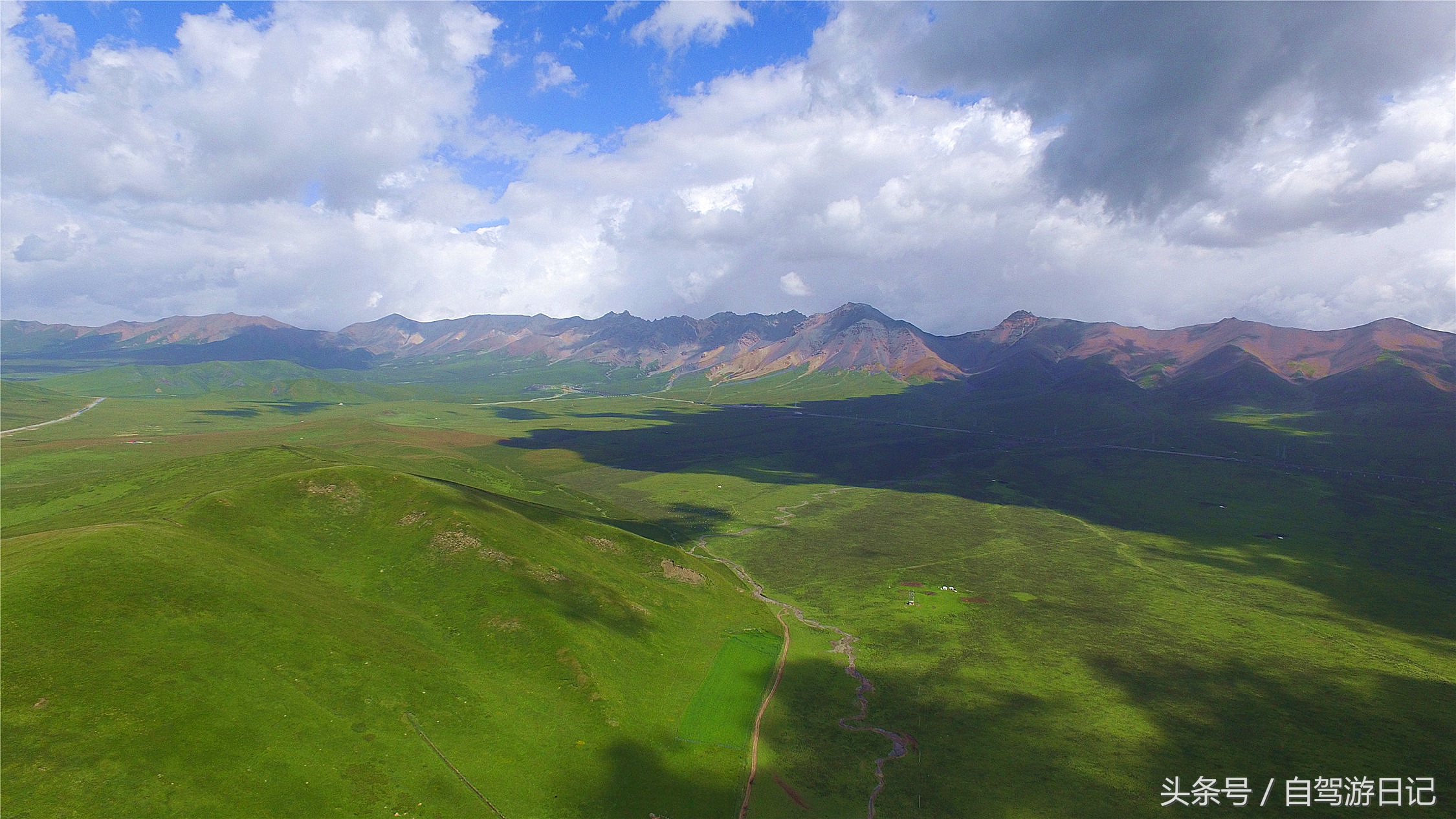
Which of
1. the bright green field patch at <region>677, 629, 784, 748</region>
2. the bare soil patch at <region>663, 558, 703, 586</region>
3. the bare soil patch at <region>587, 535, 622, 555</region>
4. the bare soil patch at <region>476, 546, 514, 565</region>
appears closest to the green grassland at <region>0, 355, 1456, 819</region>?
the bare soil patch at <region>476, 546, 514, 565</region>

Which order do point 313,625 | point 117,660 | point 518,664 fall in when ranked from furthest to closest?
1. point 518,664
2. point 313,625
3. point 117,660

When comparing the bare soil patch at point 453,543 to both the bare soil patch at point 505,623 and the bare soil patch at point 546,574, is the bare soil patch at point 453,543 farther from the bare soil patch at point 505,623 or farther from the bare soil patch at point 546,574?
the bare soil patch at point 505,623

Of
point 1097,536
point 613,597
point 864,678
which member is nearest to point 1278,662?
point 864,678

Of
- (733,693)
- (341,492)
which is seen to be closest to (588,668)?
(733,693)

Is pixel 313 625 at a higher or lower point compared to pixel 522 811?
higher

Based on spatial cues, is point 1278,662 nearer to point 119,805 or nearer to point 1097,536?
point 1097,536

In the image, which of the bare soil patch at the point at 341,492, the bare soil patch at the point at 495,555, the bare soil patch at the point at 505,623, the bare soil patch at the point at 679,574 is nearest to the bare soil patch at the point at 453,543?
the bare soil patch at the point at 495,555

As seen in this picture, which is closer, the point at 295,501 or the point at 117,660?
the point at 117,660
